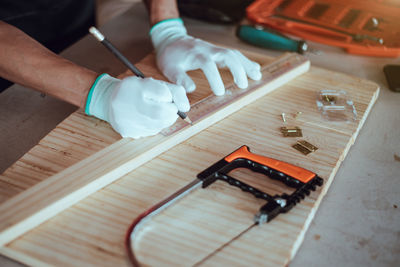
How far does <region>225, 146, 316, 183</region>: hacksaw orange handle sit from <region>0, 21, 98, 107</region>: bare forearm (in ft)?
1.63

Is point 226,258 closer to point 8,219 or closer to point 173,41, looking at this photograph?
point 8,219

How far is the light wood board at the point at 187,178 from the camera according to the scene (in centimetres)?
83

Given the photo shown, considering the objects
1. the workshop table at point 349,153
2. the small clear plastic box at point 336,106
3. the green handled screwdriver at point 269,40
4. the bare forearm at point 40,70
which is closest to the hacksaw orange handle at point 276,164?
the workshop table at point 349,153

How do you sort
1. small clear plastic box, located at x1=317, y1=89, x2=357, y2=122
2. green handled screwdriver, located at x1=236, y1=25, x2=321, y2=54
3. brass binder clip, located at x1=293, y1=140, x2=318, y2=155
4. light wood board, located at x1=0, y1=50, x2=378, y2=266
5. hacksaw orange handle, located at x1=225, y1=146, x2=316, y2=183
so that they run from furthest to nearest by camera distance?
green handled screwdriver, located at x1=236, y1=25, x2=321, y2=54 < small clear plastic box, located at x1=317, y1=89, x2=357, y2=122 < brass binder clip, located at x1=293, y1=140, x2=318, y2=155 < hacksaw orange handle, located at x1=225, y1=146, x2=316, y2=183 < light wood board, located at x1=0, y1=50, x2=378, y2=266

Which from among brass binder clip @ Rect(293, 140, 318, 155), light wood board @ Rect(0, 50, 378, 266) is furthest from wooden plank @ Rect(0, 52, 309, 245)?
brass binder clip @ Rect(293, 140, 318, 155)

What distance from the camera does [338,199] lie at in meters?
1.00

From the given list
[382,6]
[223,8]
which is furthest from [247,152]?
[382,6]

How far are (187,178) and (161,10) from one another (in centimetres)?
88

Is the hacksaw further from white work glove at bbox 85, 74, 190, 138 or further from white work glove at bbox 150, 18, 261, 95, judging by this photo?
white work glove at bbox 150, 18, 261, 95

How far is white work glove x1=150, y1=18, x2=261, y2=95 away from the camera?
125cm

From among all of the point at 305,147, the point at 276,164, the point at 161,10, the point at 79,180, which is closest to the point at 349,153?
the point at 305,147

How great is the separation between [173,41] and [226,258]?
92 cm

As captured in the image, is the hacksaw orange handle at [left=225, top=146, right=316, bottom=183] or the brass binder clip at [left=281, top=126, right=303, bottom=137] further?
the brass binder clip at [left=281, top=126, right=303, bottom=137]

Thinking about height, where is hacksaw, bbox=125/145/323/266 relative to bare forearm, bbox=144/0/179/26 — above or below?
below
